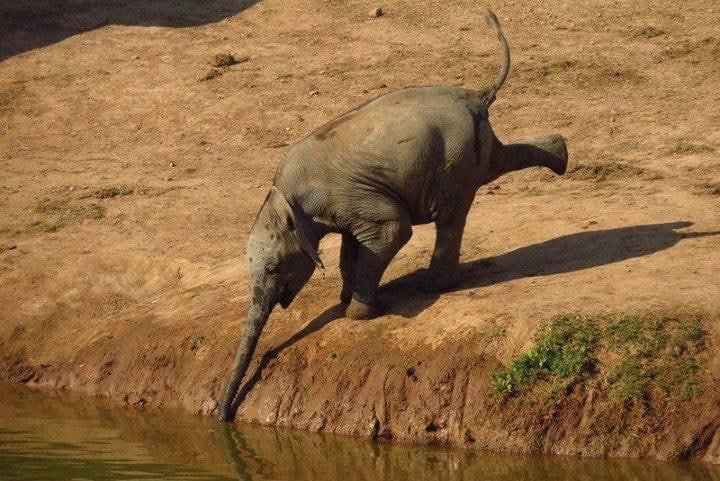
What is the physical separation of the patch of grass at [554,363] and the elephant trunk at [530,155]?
73.7 inches

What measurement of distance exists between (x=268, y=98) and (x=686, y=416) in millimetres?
9063

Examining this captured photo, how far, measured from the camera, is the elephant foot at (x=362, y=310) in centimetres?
991

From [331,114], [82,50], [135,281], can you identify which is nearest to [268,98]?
[331,114]

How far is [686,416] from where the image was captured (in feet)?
27.5

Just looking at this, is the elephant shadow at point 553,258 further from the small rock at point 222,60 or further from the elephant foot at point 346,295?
the small rock at point 222,60

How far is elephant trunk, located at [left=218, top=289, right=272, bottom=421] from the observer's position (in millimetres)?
9773

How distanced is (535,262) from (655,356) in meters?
2.10

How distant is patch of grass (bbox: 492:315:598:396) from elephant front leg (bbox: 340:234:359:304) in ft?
5.39

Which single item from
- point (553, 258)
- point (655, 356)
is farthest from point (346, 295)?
point (655, 356)

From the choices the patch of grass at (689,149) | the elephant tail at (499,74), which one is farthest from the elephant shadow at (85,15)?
the elephant tail at (499,74)

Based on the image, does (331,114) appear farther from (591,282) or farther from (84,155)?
(591,282)

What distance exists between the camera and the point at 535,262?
35.0 ft

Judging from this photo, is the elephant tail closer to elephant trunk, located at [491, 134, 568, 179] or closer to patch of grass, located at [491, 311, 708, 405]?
elephant trunk, located at [491, 134, 568, 179]

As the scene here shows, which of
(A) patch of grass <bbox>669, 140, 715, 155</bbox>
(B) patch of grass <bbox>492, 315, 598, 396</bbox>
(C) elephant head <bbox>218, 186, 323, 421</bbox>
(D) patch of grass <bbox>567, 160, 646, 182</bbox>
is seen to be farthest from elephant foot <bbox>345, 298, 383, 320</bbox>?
(A) patch of grass <bbox>669, 140, 715, 155</bbox>
